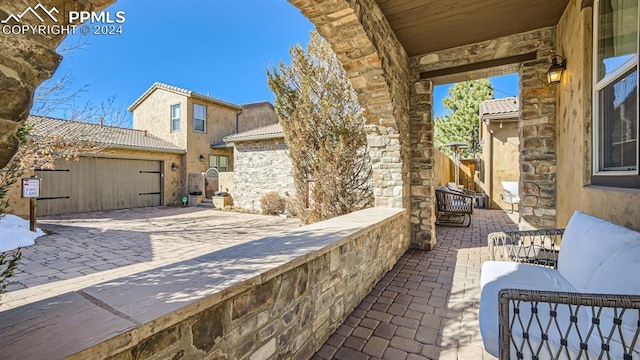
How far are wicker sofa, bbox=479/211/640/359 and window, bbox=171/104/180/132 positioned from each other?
12625 mm

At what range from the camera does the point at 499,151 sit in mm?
8570

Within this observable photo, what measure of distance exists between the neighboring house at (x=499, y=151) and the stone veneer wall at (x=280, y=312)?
7455 millimetres

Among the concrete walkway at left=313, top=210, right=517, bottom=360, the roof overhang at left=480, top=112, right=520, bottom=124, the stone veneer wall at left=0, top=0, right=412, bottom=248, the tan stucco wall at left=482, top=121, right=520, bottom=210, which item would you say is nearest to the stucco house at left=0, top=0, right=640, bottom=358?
the stone veneer wall at left=0, top=0, right=412, bottom=248

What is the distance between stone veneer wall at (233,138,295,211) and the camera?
30.3 feet

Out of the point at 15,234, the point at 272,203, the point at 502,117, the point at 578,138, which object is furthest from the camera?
the point at 272,203

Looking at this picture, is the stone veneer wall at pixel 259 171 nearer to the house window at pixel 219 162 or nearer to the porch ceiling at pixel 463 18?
the house window at pixel 219 162

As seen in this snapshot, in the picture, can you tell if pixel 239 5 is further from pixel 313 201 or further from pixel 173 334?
Result: pixel 173 334

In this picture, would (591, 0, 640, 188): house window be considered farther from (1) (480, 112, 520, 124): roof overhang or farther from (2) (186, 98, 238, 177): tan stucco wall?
(2) (186, 98, 238, 177): tan stucco wall

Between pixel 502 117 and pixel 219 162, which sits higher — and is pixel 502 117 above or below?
above

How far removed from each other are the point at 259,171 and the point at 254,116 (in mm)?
6279

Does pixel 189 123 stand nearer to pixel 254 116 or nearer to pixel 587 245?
pixel 254 116

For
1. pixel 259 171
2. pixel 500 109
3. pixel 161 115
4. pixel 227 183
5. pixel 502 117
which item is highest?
pixel 161 115

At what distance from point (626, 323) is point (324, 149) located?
4564mm

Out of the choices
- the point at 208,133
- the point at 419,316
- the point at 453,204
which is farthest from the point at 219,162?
the point at 419,316
